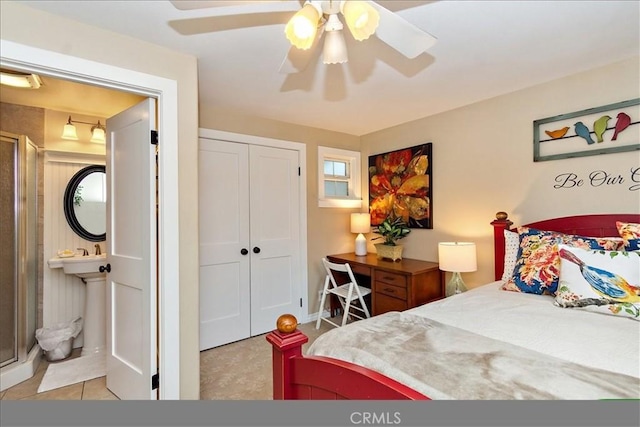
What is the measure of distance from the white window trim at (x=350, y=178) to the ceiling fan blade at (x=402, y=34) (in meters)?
2.17

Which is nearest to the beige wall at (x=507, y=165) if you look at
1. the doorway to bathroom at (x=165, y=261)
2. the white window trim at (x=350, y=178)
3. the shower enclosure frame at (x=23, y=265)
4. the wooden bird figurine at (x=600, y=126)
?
the wooden bird figurine at (x=600, y=126)

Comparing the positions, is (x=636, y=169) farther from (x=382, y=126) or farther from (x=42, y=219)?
(x=42, y=219)

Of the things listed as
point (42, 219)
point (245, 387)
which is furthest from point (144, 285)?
point (42, 219)

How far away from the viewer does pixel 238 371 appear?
91.9 inches

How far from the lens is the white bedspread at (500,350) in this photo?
2.68 feet

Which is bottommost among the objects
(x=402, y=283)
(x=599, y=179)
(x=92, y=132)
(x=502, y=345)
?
(x=402, y=283)

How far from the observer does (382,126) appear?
3.39 meters

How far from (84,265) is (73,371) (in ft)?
2.69

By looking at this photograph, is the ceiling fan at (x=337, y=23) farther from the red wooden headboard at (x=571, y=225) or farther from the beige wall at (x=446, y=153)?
the red wooden headboard at (x=571, y=225)

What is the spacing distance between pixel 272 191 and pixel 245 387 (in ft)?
5.83

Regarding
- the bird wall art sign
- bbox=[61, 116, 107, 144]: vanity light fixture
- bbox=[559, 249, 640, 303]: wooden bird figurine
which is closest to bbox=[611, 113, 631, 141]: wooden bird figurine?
the bird wall art sign

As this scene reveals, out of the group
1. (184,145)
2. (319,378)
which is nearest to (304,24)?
(184,145)

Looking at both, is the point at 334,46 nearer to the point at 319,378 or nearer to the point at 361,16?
the point at 361,16

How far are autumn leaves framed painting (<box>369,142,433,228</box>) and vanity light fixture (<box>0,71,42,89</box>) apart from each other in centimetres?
300
